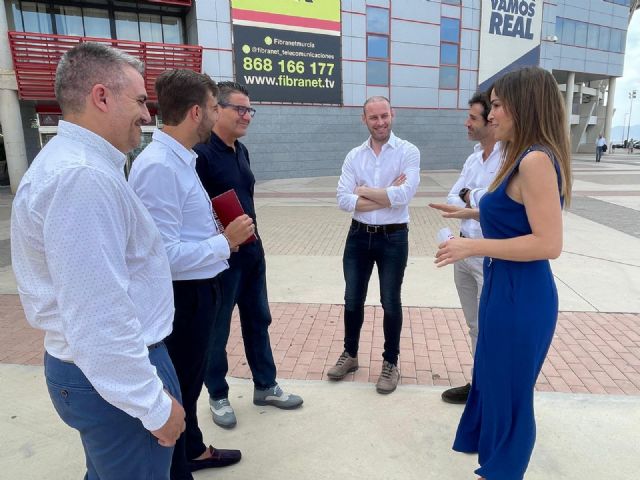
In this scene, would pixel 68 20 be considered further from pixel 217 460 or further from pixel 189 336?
pixel 217 460

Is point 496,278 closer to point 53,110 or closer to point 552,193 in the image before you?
point 552,193

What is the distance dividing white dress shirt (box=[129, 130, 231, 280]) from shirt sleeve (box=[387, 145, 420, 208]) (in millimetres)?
1378

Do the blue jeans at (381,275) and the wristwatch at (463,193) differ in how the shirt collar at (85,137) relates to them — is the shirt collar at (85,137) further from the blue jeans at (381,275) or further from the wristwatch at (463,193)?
the wristwatch at (463,193)

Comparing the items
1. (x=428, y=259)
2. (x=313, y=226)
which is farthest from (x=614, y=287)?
(x=313, y=226)

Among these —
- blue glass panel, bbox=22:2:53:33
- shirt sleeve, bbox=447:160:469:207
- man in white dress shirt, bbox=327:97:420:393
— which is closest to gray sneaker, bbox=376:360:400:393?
man in white dress shirt, bbox=327:97:420:393

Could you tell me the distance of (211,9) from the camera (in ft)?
52.3

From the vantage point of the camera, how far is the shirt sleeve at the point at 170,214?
1834 mm

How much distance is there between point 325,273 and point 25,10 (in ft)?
49.9

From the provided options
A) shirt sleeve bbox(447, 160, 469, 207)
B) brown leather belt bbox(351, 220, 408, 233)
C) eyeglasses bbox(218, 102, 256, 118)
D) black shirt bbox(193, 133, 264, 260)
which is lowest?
brown leather belt bbox(351, 220, 408, 233)

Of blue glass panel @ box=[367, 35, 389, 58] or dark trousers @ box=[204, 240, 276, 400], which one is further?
blue glass panel @ box=[367, 35, 389, 58]

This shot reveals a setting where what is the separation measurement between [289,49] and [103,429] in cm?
1828

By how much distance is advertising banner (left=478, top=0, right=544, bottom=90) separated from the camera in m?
21.2

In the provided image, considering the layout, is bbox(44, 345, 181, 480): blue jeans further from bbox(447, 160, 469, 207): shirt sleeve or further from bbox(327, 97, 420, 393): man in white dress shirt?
bbox(447, 160, 469, 207): shirt sleeve

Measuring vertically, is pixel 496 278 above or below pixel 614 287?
above
